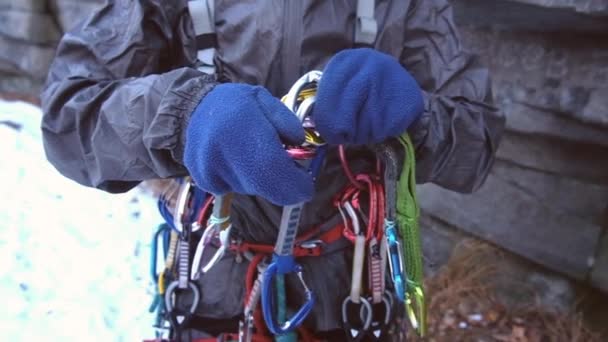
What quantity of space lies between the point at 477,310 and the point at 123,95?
2.16 metres

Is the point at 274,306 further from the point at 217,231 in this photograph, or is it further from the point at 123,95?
the point at 123,95

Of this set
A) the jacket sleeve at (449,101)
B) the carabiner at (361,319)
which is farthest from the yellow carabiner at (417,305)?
the jacket sleeve at (449,101)

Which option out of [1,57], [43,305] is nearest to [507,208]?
[43,305]

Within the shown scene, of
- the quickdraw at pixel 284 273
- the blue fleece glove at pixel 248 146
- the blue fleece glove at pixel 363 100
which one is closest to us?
the blue fleece glove at pixel 248 146

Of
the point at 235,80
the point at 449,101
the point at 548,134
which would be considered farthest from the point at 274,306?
the point at 548,134

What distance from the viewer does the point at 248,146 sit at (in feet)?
2.86

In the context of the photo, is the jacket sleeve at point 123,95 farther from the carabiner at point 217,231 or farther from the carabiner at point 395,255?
the carabiner at point 395,255

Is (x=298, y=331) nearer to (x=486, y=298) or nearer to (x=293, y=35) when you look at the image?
(x=293, y=35)

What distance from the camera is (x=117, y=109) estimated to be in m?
1.14

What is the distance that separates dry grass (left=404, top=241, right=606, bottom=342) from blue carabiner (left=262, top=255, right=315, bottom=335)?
1498 mm

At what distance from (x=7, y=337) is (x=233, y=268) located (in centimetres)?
151

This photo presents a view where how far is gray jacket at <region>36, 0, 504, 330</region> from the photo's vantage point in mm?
1123

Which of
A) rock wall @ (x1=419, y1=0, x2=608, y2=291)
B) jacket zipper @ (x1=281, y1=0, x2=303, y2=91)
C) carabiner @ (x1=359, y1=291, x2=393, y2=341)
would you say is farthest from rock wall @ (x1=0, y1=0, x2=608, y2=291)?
carabiner @ (x1=359, y1=291, x2=393, y2=341)

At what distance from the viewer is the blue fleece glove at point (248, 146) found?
34.3 inches
